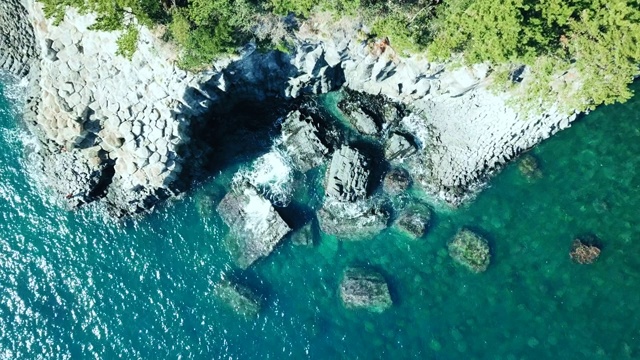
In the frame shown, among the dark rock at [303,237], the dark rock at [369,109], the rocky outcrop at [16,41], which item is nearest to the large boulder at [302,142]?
the dark rock at [369,109]

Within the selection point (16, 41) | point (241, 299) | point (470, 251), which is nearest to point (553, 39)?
point (470, 251)

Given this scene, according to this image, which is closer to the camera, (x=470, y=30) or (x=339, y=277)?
(x=470, y=30)

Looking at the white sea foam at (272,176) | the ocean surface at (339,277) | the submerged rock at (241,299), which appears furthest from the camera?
the white sea foam at (272,176)

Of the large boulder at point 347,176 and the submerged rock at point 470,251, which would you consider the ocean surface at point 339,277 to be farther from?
the large boulder at point 347,176

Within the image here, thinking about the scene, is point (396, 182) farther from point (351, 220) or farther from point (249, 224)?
point (249, 224)

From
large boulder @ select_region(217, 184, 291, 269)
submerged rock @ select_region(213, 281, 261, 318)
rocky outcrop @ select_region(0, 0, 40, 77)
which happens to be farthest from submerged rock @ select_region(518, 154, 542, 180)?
Answer: rocky outcrop @ select_region(0, 0, 40, 77)

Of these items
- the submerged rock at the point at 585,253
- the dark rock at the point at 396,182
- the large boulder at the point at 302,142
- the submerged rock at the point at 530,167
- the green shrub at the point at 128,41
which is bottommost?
the submerged rock at the point at 585,253

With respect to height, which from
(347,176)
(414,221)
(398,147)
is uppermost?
(398,147)
